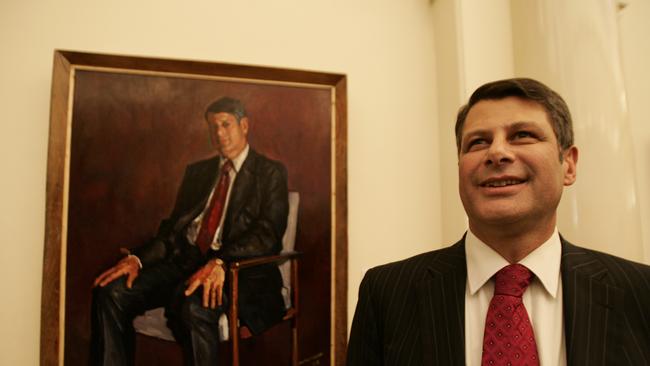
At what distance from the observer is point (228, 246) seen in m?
2.29

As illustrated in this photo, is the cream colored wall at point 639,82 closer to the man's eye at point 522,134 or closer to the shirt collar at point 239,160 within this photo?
the man's eye at point 522,134

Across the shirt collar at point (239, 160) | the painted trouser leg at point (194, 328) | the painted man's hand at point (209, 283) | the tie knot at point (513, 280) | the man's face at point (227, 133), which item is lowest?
the painted trouser leg at point (194, 328)

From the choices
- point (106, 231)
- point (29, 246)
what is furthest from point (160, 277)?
point (29, 246)

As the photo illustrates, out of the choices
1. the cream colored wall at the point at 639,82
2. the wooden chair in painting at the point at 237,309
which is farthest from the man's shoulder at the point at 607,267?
the cream colored wall at the point at 639,82

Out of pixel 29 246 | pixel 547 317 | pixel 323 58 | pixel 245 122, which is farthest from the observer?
pixel 323 58

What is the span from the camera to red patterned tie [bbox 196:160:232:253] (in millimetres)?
2270

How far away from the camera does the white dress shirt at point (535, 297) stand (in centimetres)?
131

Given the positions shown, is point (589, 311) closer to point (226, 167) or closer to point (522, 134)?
point (522, 134)

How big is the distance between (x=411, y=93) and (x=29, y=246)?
2.26 metres

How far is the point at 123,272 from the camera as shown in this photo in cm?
217

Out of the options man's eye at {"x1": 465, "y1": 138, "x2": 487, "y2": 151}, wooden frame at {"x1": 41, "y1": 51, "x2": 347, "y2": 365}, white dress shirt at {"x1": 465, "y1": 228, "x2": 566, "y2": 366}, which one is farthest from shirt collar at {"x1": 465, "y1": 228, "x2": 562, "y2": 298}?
wooden frame at {"x1": 41, "y1": 51, "x2": 347, "y2": 365}

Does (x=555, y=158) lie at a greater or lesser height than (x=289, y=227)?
greater

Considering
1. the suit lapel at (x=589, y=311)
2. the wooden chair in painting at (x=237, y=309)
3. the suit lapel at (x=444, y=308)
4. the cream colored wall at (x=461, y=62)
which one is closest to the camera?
the suit lapel at (x=589, y=311)

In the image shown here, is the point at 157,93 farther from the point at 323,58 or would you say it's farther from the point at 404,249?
the point at 404,249
